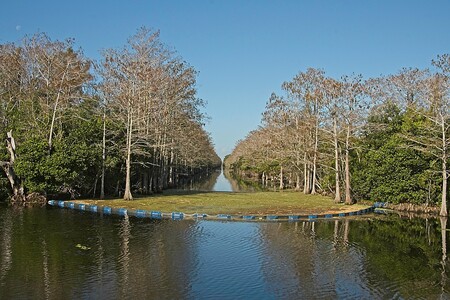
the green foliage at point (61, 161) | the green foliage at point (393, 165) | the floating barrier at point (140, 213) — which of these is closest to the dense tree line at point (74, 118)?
the green foliage at point (61, 161)

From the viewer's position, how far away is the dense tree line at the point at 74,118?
36.5 meters

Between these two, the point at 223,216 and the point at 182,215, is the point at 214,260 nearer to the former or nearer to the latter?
the point at 223,216

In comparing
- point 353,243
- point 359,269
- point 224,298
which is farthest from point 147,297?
point 353,243

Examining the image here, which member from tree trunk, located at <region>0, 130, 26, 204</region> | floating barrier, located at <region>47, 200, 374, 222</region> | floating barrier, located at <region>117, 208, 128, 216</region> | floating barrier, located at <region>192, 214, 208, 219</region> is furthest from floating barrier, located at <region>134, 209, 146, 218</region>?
tree trunk, located at <region>0, 130, 26, 204</region>

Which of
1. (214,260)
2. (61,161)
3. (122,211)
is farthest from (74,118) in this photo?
(214,260)

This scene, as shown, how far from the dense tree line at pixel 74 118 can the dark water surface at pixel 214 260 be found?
9087 mm

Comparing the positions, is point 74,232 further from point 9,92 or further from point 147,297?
point 9,92

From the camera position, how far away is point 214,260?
712 inches

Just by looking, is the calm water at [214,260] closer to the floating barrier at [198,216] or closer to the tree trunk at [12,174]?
the floating barrier at [198,216]

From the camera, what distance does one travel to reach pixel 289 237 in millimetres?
23234

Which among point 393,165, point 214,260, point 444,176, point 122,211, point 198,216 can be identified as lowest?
point 214,260

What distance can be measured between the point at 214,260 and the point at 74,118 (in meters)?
28.2

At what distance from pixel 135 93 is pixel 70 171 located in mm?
9043

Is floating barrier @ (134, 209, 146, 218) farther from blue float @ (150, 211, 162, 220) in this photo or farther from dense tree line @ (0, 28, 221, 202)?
dense tree line @ (0, 28, 221, 202)
